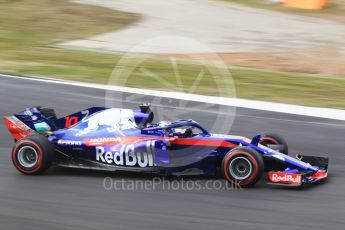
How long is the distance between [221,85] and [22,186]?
1016 cm

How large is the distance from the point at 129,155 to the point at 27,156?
136 centimetres

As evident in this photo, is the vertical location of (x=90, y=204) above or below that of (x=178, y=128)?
below

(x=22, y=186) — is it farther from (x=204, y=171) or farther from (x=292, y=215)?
(x=292, y=215)

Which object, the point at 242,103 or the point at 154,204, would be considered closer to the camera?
the point at 154,204

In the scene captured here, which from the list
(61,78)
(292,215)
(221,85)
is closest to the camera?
(292,215)

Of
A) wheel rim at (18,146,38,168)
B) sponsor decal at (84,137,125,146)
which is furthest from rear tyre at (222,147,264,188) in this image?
wheel rim at (18,146,38,168)

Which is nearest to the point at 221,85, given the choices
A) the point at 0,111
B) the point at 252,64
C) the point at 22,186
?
the point at 252,64

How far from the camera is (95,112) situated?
969 centimetres

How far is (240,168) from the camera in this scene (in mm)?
8445

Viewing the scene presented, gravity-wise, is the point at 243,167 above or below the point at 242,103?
below

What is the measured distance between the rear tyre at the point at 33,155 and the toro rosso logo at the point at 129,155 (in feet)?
2.13

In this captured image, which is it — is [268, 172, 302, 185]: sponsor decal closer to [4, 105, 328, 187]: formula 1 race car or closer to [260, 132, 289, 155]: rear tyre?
[4, 105, 328, 187]: formula 1 race car

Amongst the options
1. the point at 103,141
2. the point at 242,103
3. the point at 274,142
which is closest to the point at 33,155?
the point at 103,141

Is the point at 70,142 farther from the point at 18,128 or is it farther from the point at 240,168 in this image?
the point at 240,168
